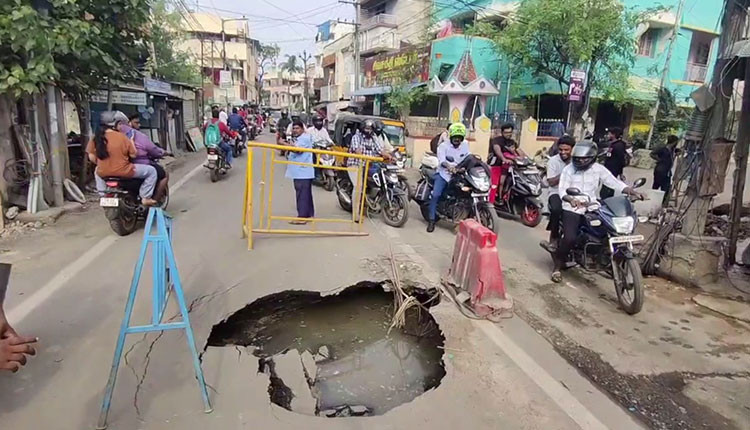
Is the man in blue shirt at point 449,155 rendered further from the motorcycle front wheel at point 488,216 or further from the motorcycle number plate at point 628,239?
the motorcycle number plate at point 628,239

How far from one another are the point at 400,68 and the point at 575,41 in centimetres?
925

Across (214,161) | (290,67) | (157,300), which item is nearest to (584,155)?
(157,300)

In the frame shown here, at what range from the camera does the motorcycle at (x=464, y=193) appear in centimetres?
659

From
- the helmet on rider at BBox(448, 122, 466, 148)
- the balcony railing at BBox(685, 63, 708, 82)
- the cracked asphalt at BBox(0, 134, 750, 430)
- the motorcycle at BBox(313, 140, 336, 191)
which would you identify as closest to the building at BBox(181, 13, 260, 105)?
the balcony railing at BBox(685, 63, 708, 82)

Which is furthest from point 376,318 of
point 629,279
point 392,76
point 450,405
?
point 392,76

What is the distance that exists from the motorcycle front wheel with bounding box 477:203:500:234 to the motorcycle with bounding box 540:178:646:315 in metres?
1.52

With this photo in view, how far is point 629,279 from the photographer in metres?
4.41

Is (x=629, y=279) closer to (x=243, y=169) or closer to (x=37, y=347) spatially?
(x=37, y=347)

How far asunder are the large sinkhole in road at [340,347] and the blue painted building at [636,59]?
17.1m

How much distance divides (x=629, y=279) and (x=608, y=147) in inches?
186

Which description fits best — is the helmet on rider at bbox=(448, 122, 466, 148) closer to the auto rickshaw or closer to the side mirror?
the side mirror

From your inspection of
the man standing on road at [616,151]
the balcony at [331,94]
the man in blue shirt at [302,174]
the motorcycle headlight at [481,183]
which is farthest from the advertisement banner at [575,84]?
the balcony at [331,94]

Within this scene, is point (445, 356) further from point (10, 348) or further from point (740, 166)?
point (740, 166)

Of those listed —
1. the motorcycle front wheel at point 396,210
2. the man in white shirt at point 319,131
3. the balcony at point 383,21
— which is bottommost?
the motorcycle front wheel at point 396,210
